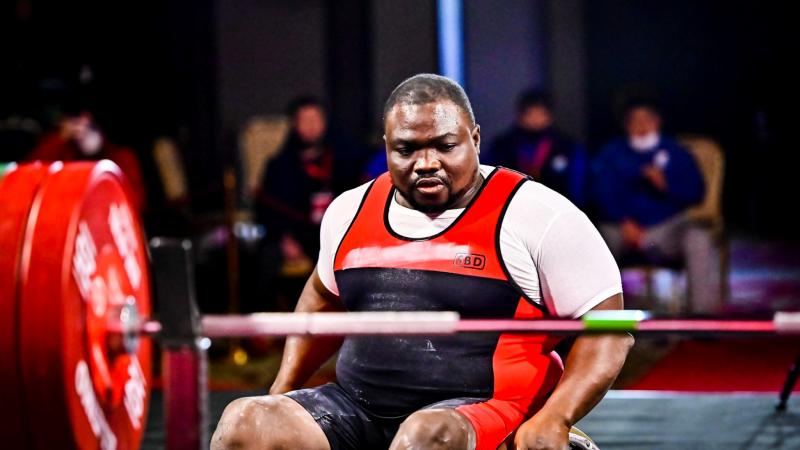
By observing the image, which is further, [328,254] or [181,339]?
[328,254]

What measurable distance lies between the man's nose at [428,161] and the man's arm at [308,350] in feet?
1.70

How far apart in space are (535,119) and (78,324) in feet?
16.1

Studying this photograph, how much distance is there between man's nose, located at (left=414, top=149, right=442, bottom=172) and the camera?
118 inches

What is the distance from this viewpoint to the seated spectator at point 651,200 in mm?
7082

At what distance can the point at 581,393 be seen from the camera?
282cm

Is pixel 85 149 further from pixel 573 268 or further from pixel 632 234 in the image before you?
pixel 573 268

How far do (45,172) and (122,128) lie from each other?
7.63 metres

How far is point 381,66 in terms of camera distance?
8703 mm

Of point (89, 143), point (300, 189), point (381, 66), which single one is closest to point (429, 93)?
point (300, 189)

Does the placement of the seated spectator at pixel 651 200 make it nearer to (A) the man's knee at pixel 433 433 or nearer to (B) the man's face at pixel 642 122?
(B) the man's face at pixel 642 122

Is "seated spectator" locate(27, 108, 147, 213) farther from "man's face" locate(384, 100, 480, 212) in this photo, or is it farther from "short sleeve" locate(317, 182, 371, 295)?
"man's face" locate(384, 100, 480, 212)

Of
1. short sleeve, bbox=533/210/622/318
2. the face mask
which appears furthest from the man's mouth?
the face mask

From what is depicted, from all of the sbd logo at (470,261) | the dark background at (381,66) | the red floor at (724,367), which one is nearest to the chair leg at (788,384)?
the red floor at (724,367)

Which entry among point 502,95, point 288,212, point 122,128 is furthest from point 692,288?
point 122,128
